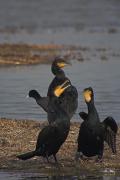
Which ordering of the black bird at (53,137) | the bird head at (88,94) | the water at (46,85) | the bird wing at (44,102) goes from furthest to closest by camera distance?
the water at (46,85) < the bird wing at (44,102) < the bird head at (88,94) < the black bird at (53,137)

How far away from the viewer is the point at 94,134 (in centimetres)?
1277

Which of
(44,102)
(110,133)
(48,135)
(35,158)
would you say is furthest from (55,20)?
(48,135)

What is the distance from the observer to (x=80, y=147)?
12977 millimetres

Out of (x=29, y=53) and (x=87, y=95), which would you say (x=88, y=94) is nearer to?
(x=87, y=95)

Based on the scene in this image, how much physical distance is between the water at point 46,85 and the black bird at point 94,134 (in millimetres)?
3931

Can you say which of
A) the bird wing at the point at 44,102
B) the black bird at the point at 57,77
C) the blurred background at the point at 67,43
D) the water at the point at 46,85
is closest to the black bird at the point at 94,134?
the bird wing at the point at 44,102

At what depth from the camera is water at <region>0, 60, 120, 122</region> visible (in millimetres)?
18172

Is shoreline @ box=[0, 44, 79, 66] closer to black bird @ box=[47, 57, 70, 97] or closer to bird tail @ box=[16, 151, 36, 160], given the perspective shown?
black bird @ box=[47, 57, 70, 97]

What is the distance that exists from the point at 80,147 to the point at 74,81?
9.77 m

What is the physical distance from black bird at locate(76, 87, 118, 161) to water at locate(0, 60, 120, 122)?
12.9 feet

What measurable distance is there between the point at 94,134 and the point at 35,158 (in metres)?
1.15

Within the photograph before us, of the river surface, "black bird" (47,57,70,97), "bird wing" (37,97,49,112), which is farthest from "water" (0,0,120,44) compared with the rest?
the river surface

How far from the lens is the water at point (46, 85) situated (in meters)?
18.2

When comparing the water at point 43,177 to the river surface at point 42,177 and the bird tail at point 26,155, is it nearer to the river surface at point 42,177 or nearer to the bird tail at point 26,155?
the river surface at point 42,177
